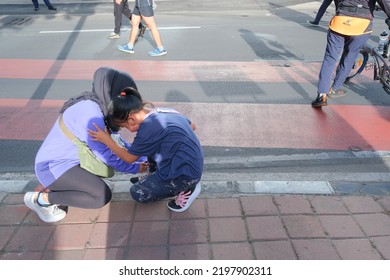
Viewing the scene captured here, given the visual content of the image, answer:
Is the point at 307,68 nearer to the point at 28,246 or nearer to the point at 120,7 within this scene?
the point at 120,7

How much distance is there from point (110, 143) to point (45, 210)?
0.73 meters

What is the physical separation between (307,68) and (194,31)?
3.62 meters

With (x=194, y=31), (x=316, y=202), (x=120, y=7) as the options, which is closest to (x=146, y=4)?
(x=120, y=7)

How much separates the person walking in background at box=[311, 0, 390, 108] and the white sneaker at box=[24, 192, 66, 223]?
3.47 meters

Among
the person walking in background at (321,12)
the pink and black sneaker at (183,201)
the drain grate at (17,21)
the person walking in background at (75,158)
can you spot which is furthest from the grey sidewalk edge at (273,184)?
the drain grate at (17,21)

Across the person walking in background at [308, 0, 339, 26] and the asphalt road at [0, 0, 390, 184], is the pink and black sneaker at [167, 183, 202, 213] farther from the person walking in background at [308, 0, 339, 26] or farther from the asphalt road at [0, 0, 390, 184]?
the person walking in background at [308, 0, 339, 26]

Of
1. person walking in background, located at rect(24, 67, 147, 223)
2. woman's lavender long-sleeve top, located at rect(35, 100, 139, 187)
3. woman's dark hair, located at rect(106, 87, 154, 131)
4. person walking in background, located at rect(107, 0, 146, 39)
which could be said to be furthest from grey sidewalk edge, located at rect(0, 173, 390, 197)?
person walking in background, located at rect(107, 0, 146, 39)

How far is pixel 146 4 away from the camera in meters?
6.75

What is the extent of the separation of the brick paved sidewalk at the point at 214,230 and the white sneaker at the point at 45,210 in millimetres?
51

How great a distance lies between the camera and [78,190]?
8.84 ft

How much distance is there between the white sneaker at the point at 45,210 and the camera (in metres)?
2.74

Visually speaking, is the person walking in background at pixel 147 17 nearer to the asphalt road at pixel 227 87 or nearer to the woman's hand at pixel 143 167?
the asphalt road at pixel 227 87

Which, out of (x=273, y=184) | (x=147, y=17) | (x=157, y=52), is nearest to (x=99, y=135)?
(x=273, y=184)

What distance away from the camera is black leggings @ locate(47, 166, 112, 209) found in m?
2.65
